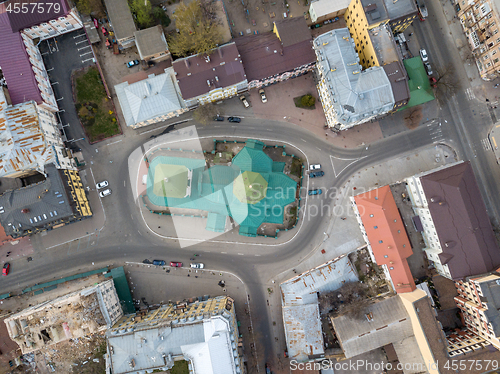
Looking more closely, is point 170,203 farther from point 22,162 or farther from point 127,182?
point 22,162

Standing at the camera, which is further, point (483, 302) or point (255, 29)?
point (255, 29)

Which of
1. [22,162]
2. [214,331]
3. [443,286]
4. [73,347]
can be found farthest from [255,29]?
[73,347]

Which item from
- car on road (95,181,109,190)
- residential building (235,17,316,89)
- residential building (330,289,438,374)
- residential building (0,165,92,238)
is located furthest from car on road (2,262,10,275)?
residential building (330,289,438,374)

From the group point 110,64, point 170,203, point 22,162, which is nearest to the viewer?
point 22,162

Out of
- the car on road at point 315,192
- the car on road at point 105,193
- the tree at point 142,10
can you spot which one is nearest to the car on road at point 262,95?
the car on road at point 315,192

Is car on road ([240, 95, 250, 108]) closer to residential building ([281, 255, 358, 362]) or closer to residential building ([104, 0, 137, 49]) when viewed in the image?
residential building ([104, 0, 137, 49])
